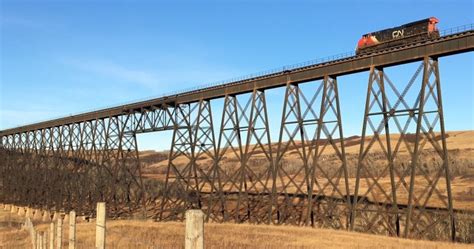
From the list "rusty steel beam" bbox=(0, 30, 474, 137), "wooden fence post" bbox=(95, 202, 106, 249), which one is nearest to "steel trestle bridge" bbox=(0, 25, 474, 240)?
"rusty steel beam" bbox=(0, 30, 474, 137)

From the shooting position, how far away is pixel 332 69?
68.7 feet

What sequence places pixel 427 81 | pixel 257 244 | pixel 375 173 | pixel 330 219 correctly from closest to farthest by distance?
1. pixel 257 244
2. pixel 427 81
3. pixel 330 219
4. pixel 375 173

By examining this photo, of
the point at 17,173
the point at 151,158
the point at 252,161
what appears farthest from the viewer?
the point at 151,158

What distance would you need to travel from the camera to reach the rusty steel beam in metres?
16.9

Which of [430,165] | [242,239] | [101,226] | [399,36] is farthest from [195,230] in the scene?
[430,165]

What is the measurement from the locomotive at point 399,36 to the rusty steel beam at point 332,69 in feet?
3.13

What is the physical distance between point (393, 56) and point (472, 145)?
137ft

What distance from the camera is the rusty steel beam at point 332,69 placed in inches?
667

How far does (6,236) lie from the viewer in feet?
62.5

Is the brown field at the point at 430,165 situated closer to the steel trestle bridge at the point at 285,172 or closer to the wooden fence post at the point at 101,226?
the steel trestle bridge at the point at 285,172

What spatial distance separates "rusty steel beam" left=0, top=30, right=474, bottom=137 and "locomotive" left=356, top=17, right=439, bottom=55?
953mm

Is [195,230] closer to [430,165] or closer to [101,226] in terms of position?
[101,226]

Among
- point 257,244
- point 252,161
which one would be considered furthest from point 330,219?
point 252,161

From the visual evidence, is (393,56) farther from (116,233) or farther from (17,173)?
(17,173)
